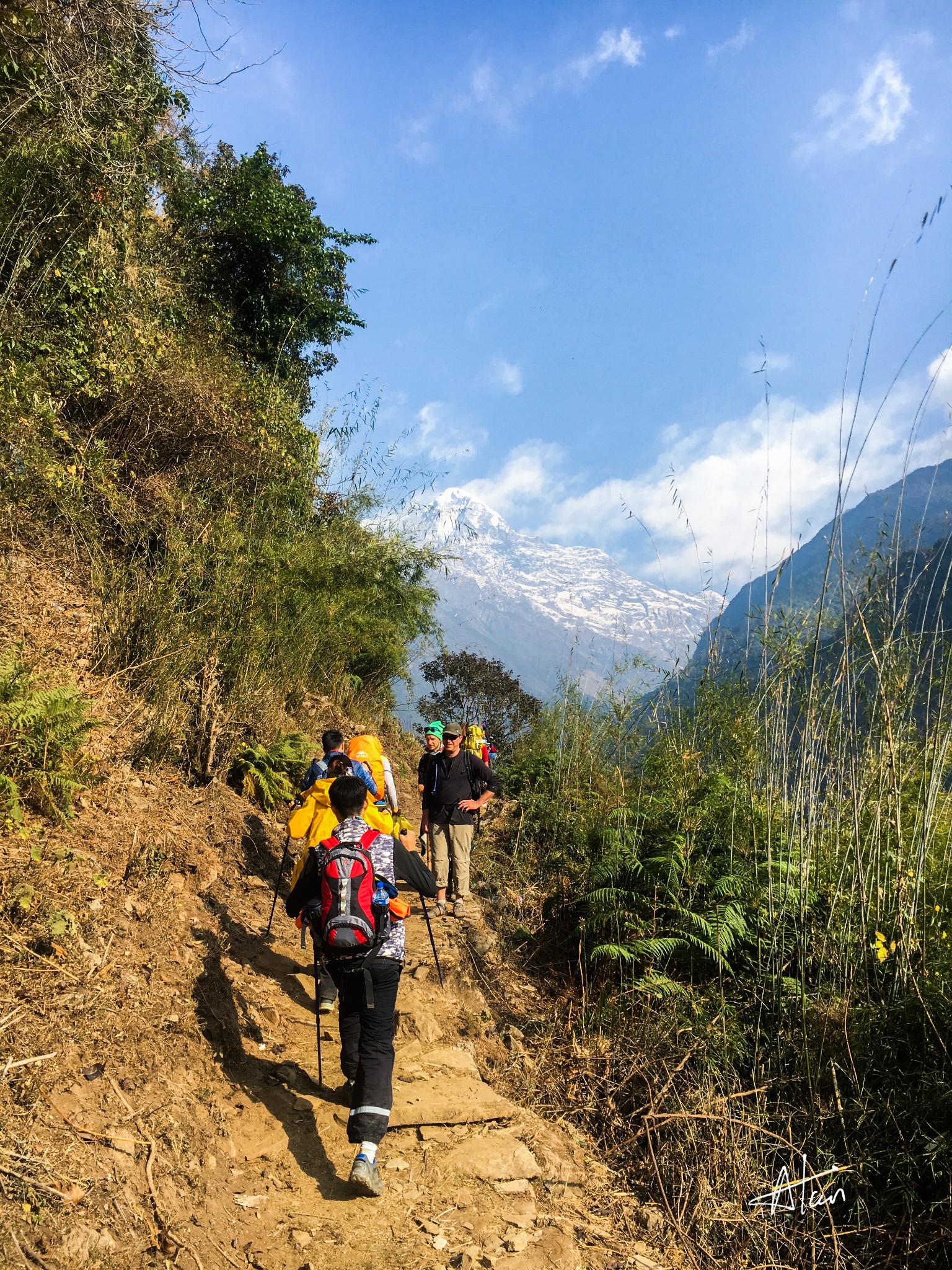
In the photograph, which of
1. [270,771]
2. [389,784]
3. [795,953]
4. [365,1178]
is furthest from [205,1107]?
[270,771]

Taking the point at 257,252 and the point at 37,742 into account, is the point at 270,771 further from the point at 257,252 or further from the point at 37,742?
the point at 257,252

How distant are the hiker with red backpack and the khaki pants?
3.22 meters

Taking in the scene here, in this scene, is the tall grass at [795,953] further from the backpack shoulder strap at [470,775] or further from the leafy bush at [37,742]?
the leafy bush at [37,742]

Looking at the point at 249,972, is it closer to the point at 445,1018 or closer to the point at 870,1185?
the point at 445,1018

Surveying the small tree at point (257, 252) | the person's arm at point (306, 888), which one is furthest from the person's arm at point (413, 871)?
the small tree at point (257, 252)

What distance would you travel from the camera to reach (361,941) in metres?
3.59

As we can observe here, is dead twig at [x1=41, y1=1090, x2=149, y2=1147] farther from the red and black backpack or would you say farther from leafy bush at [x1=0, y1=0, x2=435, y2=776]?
leafy bush at [x1=0, y1=0, x2=435, y2=776]

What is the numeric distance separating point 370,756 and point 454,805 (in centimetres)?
155

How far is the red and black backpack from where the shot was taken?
3578mm

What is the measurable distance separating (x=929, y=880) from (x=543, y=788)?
6.46 m

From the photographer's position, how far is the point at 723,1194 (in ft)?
13.2

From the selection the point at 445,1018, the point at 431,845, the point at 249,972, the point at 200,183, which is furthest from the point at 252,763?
the point at 200,183

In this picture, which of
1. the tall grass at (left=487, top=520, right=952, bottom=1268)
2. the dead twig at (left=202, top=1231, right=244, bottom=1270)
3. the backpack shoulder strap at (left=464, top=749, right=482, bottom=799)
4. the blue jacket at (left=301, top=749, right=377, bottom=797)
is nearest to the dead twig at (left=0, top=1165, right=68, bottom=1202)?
the dead twig at (left=202, top=1231, right=244, bottom=1270)

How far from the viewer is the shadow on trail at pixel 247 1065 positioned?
3.74m
